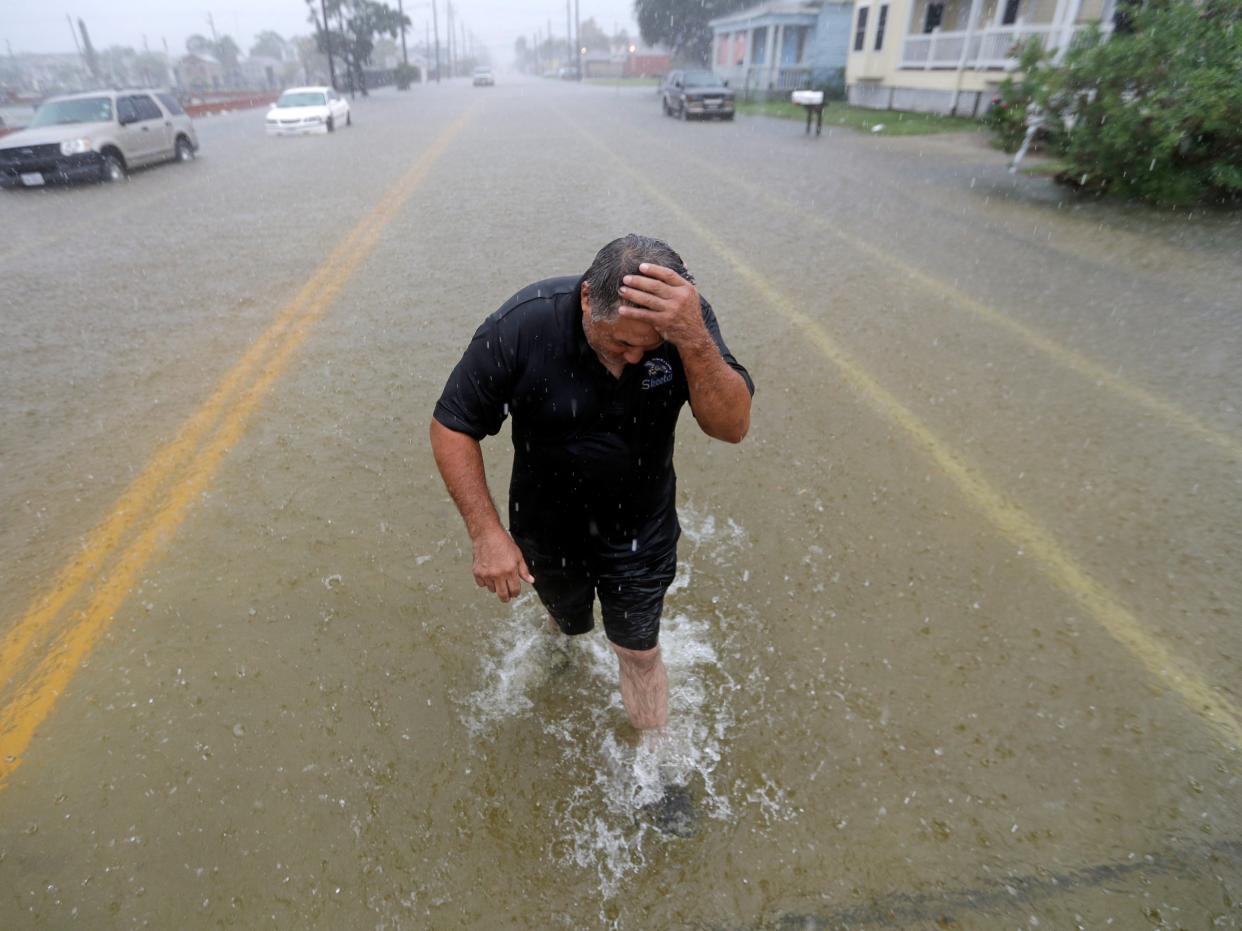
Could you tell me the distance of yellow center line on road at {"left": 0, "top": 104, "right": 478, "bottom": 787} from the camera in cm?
271

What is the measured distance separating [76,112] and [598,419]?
18327 mm

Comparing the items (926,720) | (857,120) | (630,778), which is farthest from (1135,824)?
(857,120)

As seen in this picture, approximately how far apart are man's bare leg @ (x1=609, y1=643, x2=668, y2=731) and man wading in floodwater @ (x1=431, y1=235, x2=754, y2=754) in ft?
0.03

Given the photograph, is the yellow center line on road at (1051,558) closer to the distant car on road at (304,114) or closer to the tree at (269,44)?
the distant car on road at (304,114)

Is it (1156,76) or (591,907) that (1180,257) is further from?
(591,907)

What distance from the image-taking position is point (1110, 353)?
5.67 metres

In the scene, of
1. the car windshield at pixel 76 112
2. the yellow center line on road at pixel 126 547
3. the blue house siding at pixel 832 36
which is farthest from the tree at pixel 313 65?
the yellow center line on road at pixel 126 547

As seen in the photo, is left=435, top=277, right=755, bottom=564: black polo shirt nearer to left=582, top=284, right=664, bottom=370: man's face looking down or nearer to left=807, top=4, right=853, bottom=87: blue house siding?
left=582, top=284, right=664, bottom=370: man's face looking down

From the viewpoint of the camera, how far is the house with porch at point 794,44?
129 feet

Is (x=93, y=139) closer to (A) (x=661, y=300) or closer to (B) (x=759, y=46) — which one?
(A) (x=661, y=300)

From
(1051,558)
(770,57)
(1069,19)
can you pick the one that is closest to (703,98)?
(1069,19)

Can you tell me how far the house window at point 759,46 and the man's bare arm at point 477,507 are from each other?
5132 centimetres

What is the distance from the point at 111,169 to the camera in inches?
578

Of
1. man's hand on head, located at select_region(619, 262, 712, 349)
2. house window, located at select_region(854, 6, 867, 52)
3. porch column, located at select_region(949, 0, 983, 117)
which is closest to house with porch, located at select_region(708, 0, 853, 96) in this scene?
house window, located at select_region(854, 6, 867, 52)
